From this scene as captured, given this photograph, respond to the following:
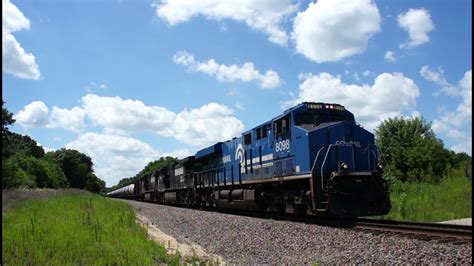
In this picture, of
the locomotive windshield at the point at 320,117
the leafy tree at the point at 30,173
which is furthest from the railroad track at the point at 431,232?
the leafy tree at the point at 30,173

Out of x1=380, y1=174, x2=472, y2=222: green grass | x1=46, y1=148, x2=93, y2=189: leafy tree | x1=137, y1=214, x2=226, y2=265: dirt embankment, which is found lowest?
x1=137, y1=214, x2=226, y2=265: dirt embankment

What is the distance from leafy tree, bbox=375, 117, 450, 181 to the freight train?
19051 mm

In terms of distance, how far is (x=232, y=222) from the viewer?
15.0 m

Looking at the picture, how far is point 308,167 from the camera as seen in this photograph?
14.0 m

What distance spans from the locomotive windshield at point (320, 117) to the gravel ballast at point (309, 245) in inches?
144

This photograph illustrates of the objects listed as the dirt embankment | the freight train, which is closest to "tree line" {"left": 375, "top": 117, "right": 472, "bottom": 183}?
the freight train

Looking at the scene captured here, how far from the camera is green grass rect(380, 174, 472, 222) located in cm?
1675

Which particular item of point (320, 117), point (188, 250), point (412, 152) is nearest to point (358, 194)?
point (320, 117)

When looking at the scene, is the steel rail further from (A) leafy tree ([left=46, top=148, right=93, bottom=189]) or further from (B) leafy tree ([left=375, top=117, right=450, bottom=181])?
(A) leafy tree ([left=46, top=148, right=93, bottom=189])

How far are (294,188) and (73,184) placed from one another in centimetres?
10298

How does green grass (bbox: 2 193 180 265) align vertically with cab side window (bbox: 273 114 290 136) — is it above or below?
below

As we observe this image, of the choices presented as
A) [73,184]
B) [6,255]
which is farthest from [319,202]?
[73,184]

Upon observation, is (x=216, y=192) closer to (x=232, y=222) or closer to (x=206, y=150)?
(x=206, y=150)

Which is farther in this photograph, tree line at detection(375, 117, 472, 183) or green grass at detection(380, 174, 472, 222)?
tree line at detection(375, 117, 472, 183)
